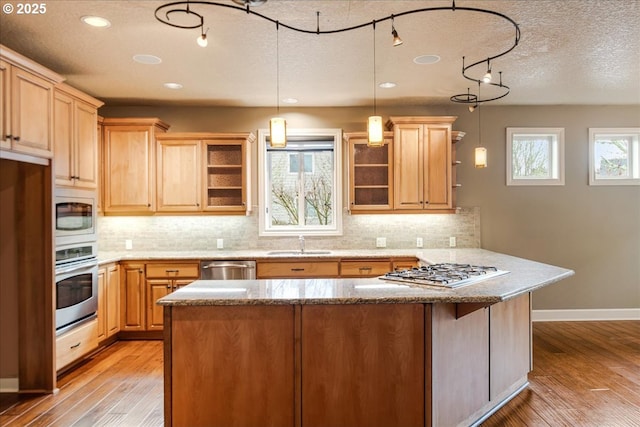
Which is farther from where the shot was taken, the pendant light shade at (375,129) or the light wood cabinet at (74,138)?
the light wood cabinet at (74,138)

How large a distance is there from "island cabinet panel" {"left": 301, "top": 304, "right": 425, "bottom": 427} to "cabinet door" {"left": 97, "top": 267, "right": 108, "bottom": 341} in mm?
2680

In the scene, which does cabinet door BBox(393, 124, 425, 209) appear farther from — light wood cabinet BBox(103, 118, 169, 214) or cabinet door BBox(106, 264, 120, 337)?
cabinet door BBox(106, 264, 120, 337)

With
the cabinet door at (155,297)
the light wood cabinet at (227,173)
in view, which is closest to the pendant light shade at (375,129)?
the light wood cabinet at (227,173)

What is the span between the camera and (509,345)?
301 centimetres

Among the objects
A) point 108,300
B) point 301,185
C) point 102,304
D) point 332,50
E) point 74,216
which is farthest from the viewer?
point 301,185

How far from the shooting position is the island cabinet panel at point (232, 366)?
2270mm

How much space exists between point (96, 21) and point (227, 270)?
2.60 m

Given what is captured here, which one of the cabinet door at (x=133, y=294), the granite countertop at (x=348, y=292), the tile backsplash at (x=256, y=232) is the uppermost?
the tile backsplash at (x=256, y=232)

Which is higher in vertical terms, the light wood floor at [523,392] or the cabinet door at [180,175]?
the cabinet door at [180,175]

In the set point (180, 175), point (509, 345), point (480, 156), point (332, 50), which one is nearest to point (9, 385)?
point (180, 175)

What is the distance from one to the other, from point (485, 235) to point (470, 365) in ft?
9.87

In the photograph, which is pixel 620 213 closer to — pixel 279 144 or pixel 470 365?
pixel 470 365

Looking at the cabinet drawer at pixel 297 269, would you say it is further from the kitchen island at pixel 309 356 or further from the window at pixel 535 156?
the window at pixel 535 156

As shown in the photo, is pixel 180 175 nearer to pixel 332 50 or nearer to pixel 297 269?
pixel 297 269
